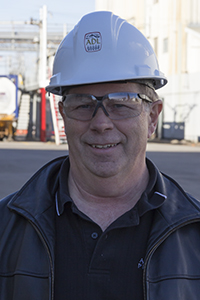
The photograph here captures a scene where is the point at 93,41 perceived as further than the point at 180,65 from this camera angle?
No

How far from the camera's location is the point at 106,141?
76.5 inches

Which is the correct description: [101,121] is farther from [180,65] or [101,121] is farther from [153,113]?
[180,65]

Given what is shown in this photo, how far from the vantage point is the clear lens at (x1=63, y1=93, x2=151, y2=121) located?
6.43ft

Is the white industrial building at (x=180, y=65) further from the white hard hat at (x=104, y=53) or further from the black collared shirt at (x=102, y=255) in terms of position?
the black collared shirt at (x=102, y=255)

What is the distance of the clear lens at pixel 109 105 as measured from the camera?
1961mm

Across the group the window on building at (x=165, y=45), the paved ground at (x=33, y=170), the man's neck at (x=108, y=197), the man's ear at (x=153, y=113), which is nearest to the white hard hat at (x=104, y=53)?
the man's ear at (x=153, y=113)

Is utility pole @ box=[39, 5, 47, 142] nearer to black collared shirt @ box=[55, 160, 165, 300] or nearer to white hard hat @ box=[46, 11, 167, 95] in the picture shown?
white hard hat @ box=[46, 11, 167, 95]

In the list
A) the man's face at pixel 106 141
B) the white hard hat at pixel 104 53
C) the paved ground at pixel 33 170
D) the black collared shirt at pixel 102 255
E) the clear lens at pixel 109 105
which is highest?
the white hard hat at pixel 104 53

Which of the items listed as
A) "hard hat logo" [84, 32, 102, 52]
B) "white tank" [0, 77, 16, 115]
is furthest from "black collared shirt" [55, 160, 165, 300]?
"white tank" [0, 77, 16, 115]

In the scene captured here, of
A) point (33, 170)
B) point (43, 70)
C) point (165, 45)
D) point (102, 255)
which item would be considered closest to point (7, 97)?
point (43, 70)

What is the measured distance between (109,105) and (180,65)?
26976mm

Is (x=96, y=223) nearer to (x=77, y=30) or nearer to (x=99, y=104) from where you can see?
(x=99, y=104)

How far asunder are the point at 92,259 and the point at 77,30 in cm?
98

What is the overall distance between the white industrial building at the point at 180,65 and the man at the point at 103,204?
80.3ft
